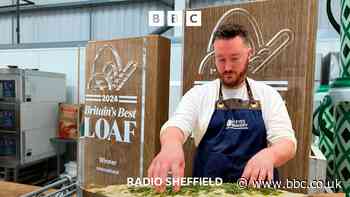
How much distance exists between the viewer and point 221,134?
0.59 m

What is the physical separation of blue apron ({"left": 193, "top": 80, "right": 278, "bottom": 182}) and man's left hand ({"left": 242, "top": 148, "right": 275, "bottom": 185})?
2 cm

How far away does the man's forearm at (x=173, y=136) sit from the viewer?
594 mm

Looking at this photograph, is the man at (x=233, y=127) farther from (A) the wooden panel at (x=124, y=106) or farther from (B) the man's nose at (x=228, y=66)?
(A) the wooden panel at (x=124, y=106)

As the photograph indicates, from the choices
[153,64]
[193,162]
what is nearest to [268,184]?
[193,162]

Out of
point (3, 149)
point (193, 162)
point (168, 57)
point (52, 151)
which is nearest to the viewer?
point (193, 162)

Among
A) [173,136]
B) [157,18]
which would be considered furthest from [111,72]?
[173,136]

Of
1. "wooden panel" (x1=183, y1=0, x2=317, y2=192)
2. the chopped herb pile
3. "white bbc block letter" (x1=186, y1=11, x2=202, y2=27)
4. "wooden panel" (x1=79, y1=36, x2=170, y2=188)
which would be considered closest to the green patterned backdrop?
"wooden panel" (x1=183, y1=0, x2=317, y2=192)

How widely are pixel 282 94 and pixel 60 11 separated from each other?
3235 millimetres

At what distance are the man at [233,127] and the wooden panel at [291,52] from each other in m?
0.03

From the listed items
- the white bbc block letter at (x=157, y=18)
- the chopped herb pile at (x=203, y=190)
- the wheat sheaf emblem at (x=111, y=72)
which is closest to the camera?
the chopped herb pile at (x=203, y=190)

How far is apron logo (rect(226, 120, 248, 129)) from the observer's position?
58 centimetres

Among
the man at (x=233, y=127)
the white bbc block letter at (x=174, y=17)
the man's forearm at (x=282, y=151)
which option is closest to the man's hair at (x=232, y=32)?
the man at (x=233, y=127)

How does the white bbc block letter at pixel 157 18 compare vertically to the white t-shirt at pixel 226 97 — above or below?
above

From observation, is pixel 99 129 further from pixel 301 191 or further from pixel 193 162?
pixel 301 191
